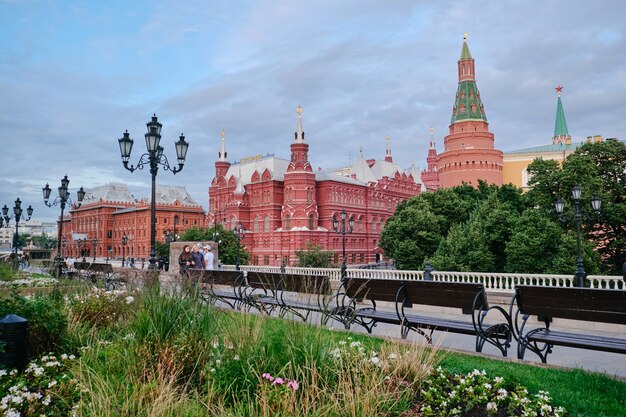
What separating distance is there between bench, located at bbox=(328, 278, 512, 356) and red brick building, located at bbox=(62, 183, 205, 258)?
76.5 m

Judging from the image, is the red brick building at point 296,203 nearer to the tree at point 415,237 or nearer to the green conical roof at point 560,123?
the tree at point 415,237

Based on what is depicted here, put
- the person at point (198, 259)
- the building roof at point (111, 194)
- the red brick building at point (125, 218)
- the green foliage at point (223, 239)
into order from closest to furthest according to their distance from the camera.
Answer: the person at point (198, 259) → the green foliage at point (223, 239) → the red brick building at point (125, 218) → the building roof at point (111, 194)

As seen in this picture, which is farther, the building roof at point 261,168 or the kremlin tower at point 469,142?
the building roof at point 261,168

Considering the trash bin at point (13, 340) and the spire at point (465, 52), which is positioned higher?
the spire at point (465, 52)

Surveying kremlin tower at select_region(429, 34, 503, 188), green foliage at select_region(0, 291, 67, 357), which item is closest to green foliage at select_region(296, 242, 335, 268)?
kremlin tower at select_region(429, 34, 503, 188)

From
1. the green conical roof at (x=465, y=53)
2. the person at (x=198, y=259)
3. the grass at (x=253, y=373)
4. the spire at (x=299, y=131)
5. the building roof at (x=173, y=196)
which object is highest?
the green conical roof at (x=465, y=53)

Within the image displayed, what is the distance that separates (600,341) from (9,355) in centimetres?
704

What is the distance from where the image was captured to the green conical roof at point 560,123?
9731 cm

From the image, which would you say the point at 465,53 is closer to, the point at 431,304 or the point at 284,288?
the point at 284,288

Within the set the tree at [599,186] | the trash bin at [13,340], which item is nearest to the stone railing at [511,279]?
the trash bin at [13,340]

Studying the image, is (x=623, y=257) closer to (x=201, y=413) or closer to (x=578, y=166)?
(x=578, y=166)

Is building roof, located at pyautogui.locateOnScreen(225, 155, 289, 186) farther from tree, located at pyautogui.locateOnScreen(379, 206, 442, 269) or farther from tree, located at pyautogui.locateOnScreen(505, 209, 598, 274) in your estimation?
tree, located at pyautogui.locateOnScreen(505, 209, 598, 274)

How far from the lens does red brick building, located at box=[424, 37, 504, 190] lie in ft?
206

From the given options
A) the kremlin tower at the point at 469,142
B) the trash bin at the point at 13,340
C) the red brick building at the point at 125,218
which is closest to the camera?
the trash bin at the point at 13,340
